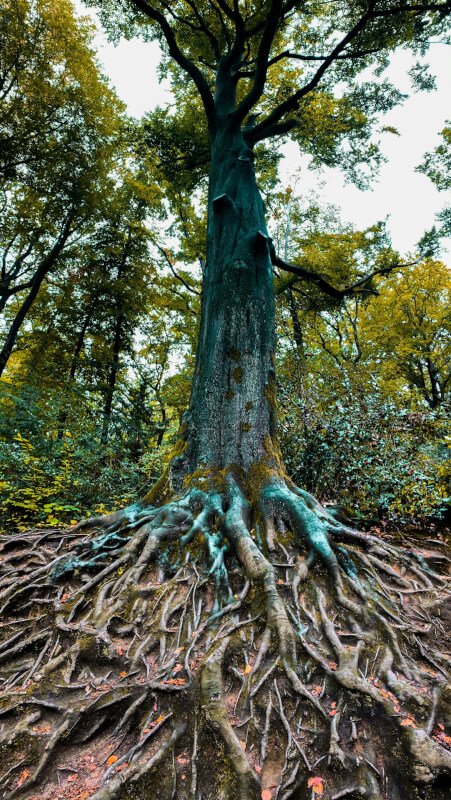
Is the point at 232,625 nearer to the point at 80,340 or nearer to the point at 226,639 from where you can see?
the point at 226,639

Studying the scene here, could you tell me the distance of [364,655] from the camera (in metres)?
2.36

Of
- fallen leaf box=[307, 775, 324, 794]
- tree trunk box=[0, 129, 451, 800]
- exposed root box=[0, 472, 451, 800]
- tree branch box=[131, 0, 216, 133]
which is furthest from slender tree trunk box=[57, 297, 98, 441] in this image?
fallen leaf box=[307, 775, 324, 794]

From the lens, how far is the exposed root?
1808 millimetres

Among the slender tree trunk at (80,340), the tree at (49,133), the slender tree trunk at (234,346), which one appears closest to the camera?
the slender tree trunk at (234,346)

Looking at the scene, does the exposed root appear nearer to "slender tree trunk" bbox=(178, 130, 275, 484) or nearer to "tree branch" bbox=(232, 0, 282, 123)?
"slender tree trunk" bbox=(178, 130, 275, 484)

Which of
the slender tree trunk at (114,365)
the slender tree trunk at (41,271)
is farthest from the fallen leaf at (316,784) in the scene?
the slender tree trunk at (41,271)

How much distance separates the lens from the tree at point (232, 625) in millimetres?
1835

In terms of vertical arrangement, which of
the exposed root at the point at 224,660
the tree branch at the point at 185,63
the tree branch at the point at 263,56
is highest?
the tree branch at the point at 185,63

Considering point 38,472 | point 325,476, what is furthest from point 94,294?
point 325,476

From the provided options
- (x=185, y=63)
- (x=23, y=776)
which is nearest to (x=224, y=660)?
(x=23, y=776)

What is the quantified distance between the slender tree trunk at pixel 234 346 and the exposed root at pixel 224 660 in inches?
19.6

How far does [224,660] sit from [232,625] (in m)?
0.22

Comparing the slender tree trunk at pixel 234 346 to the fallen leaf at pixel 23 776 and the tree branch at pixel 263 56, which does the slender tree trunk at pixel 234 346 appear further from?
the fallen leaf at pixel 23 776

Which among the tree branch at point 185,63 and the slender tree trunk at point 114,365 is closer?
the tree branch at point 185,63
